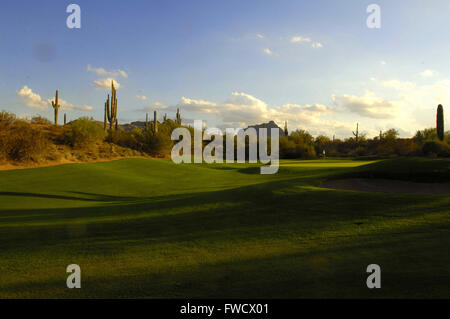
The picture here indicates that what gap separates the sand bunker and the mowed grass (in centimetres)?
181

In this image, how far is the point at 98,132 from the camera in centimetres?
4072

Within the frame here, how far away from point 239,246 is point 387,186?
932 centimetres

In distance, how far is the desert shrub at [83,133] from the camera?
124ft

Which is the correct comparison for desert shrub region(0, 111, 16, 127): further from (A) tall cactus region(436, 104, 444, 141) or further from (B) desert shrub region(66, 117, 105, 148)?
(A) tall cactus region(436, 104, 444, 141)

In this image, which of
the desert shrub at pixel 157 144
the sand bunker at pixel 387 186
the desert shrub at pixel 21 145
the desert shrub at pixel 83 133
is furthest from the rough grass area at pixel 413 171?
the desert shrub at pixel 157 144

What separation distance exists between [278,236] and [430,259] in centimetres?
316

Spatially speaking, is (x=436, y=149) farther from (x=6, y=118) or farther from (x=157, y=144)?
(x=6, y=118)

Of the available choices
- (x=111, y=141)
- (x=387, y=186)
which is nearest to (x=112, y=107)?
(x=111, y=141)

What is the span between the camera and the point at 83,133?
3800 centimetres

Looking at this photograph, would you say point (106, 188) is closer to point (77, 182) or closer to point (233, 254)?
point (77, 182)

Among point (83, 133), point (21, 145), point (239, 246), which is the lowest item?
point (239, 246)
